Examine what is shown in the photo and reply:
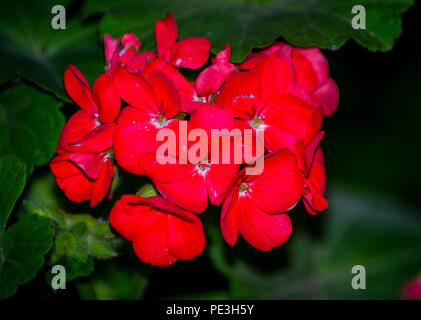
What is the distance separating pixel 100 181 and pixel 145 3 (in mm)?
634

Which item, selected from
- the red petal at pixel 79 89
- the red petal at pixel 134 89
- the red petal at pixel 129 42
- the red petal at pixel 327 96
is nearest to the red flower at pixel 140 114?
the red petal at pixel 134 89

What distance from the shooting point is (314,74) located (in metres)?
1.11

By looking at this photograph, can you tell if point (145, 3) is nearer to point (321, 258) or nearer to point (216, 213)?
point (216, 213)

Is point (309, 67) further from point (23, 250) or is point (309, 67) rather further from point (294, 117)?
point (23, 250)

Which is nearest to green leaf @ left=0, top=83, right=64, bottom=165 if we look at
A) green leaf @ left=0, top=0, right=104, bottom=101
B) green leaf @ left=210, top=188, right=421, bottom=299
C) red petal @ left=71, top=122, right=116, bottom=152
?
green leaf @ left=0, top=0, right=104, bottom=101

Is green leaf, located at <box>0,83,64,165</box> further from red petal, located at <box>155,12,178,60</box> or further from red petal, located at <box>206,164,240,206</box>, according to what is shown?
red petal, located at <box>206,164,240,206</box>

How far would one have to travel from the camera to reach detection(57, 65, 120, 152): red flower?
37.6 inches

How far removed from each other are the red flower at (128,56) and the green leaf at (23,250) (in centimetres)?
33

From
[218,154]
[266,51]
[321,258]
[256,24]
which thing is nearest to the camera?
[218,154]

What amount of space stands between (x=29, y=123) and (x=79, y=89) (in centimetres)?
34

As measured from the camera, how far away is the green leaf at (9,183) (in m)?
1.09

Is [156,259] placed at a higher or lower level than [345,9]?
lower

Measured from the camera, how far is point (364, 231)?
2344 mm
